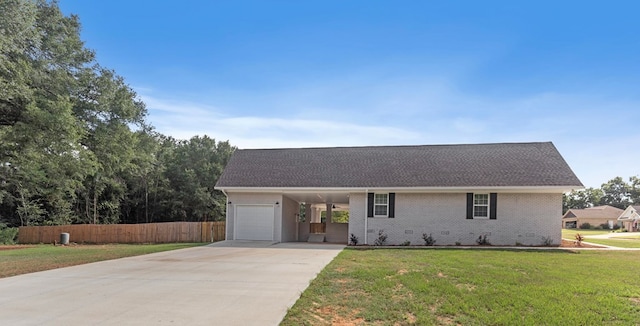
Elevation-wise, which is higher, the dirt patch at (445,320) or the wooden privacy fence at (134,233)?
the dirt patch at (445,320)

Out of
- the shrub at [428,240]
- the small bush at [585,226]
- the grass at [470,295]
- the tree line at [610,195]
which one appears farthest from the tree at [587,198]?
the grass at [470,295]

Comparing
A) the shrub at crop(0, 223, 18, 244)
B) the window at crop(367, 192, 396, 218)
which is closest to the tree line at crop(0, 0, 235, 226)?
the shrub at crop(0, 223, 18, 244)

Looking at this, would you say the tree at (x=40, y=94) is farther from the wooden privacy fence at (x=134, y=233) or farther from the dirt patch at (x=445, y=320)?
the dirt patch at (x=445, y=320)

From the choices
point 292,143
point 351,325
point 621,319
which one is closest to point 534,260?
point 621,319

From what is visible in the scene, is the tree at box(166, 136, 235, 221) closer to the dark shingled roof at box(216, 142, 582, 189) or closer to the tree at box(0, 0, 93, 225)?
the tree at box(0, 0, 93, 225)

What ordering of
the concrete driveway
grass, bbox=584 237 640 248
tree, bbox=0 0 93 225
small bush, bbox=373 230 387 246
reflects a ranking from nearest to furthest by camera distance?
the concrete driveway < tree, bbox=0 0 93 225 < small bush, bbox=373 230 387 246 < grass, bbox=584 237 640 248

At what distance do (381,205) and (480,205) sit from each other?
14.6 ft

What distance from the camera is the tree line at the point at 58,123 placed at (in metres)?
17.0

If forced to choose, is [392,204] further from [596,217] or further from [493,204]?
[596,217]

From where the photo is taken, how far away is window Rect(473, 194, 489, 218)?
60.3 feet

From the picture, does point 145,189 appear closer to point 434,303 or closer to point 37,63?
point 37,63

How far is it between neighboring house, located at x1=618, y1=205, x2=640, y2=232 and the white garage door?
52380mm

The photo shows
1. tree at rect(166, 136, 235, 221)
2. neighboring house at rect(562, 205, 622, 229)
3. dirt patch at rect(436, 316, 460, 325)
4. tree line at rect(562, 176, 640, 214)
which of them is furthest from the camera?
tree line at rect(562, 176, 640, 214)

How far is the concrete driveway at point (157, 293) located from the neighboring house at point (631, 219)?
190 feet
